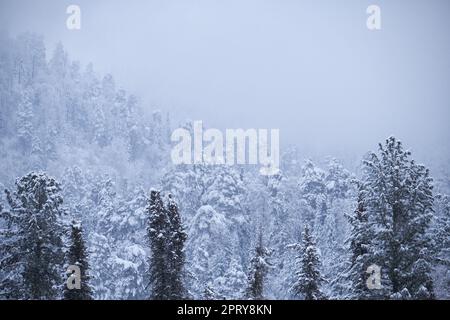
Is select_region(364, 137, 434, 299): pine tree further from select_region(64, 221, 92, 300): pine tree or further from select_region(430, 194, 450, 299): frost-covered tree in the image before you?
select_region(64, 221, 92, 300): pine tree

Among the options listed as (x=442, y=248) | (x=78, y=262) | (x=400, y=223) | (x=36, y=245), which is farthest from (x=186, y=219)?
(x=400, y=223)

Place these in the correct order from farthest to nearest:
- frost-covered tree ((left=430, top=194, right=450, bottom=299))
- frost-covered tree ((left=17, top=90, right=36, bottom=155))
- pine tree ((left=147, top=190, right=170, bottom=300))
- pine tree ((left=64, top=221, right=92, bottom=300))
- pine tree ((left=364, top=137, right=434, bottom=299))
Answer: frost-covered tree ((left=17, top=90, right=36, bottom=155)) < frost-covered tree ((left=430, top=194, right=450, bottom=299)) < pine tree ((left=147, top=190, right=170, bottom=300)) < pine tree ((left=64, top=221, right=92, bottom=300)) < pine tree ((left=364, top=137, right=434, bottom=299))

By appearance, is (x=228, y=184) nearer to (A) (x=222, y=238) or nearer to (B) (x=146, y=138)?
(A) (x=222, y=238)

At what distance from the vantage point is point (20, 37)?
13662cm

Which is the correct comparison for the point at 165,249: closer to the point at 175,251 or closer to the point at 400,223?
the point at 175,251

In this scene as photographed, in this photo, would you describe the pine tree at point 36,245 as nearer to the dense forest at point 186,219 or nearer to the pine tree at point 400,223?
the dense forest at point 186,219

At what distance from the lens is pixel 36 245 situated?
70.6ft

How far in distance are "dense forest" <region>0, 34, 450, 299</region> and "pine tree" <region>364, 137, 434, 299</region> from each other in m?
0.06

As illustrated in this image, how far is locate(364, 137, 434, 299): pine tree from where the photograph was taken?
19719 mm

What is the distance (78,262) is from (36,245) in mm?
2505

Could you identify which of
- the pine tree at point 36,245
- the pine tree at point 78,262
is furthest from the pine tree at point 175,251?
the pine tree at point 36,245

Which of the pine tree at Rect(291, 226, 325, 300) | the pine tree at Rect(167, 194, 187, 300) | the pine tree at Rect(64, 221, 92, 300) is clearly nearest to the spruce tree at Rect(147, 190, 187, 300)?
the pine tree at Rect(167, 194, 187, 300)

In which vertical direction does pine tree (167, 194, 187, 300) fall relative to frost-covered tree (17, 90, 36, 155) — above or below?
below
